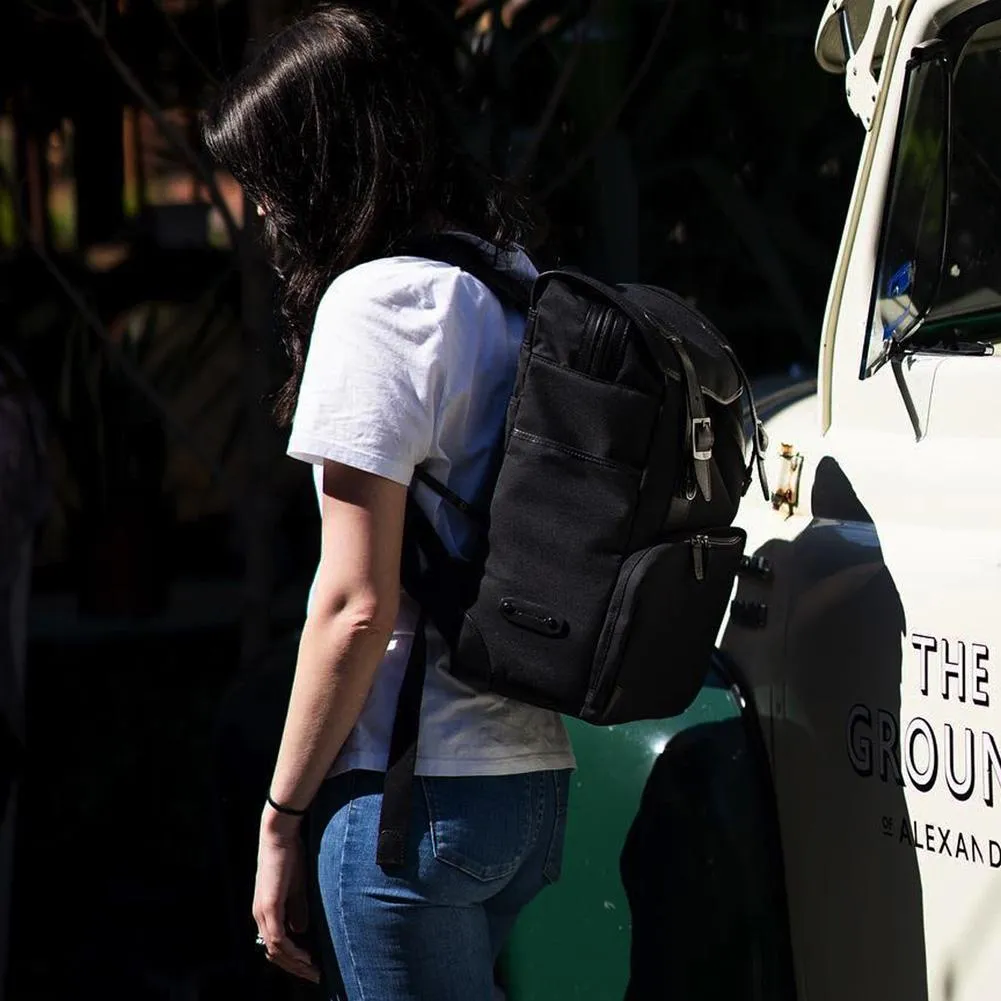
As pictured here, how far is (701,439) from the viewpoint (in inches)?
66.6

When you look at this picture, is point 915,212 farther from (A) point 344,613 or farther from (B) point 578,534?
(A) point 344,613

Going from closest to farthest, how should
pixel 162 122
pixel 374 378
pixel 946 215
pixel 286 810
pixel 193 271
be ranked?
1. pixel 374 378
2. pixel 286 810
3. pixel 946 215
4. pixel 162 122
5. pixel 193 271

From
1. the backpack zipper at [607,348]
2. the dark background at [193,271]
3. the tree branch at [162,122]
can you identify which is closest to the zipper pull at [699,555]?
the backpack zipper at [607,348]

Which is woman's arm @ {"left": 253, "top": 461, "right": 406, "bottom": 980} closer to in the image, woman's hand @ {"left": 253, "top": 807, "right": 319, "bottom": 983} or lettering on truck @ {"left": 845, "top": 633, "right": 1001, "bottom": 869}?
woman's hand @ {"left": 253, "top": 807, "right": 319, "bottom": 983}

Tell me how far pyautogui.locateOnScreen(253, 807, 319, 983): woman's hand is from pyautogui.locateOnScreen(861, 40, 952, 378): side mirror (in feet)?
3.02

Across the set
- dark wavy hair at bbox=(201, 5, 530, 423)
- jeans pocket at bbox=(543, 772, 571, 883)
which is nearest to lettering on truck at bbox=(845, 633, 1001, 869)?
jeans pocket at bbox=(543, 772, 571, 883)

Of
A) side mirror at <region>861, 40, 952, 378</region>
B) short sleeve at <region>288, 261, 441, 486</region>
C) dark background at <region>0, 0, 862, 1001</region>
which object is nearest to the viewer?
short sleeve at <region>288, 261, 441, 486</region>

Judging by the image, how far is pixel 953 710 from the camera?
168 cm

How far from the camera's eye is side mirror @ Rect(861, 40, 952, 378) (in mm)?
1985

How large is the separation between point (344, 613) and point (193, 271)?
4327mm

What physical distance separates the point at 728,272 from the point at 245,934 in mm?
3868

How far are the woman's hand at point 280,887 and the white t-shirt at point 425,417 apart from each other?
0.34ft

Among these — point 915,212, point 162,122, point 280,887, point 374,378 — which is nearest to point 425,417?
point 374,378

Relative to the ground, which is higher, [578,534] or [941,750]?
[578,534]
